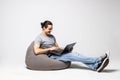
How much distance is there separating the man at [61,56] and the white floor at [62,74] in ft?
0.42

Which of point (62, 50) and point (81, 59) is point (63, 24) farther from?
point (81, 59)

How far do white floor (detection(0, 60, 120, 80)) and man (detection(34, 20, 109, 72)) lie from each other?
127mm

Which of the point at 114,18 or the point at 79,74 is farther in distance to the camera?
the point at 114,18

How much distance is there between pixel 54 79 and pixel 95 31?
2232 millimetres

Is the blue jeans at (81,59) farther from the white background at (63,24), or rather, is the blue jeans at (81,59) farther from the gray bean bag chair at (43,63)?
the white background at (63,24)

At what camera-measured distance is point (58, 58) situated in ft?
15.6

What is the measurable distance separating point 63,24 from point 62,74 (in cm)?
170

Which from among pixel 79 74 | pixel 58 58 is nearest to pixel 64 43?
pixel 58 58

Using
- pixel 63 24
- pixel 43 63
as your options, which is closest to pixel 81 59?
pixel 43 63

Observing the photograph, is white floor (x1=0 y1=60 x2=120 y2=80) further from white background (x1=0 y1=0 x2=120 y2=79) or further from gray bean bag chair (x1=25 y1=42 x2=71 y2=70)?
white background (x1=0 y1=0 x2=120 y2=79)

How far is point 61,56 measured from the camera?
4750 mm

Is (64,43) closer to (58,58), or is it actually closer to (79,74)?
(58,58)

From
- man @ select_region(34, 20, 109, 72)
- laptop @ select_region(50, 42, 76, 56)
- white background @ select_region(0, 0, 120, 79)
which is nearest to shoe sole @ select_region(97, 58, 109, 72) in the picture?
man @ select_region(34, 20, 109, 72)

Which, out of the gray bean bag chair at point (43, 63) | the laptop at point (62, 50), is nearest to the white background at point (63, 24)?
the gray bean bag chair at point (43, 63)
